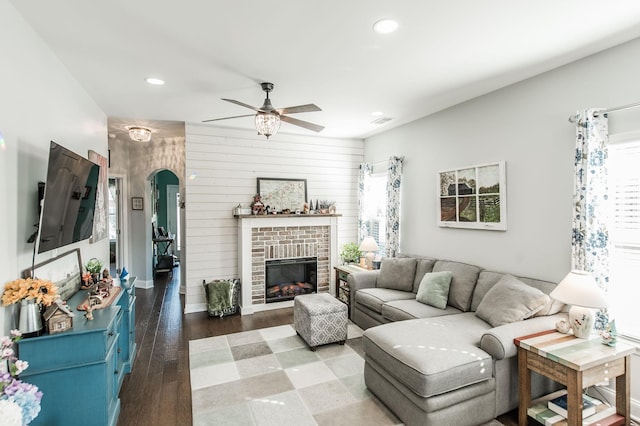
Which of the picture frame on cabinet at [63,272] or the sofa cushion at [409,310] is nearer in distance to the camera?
the picture frame on cabinet at [63,272]

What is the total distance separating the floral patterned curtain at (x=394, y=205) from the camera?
4918mm

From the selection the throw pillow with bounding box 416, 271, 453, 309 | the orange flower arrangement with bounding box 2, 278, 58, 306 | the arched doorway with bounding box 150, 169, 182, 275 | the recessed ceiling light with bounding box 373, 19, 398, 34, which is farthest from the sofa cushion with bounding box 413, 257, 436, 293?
the arched doorway with bounding box 150, 169, 182, 275

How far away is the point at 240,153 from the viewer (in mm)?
5180

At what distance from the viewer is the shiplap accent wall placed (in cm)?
491

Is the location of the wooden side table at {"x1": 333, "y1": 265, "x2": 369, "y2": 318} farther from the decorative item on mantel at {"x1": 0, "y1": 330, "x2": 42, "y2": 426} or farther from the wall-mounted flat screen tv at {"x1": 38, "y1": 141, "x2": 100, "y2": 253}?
the decorative item on mantel at {"x1": 0, "y1": 330, "x2": 42, "y2": 426}

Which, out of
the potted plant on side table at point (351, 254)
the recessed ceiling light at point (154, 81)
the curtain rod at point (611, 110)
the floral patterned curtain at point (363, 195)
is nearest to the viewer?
the curtain rod at point (611, 110)

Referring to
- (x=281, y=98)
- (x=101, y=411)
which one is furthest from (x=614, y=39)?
(x=101, y=411)

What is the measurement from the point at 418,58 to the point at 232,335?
373 centimetres

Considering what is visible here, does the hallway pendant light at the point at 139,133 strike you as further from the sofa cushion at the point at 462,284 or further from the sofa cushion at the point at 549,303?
the sofa cushion at the point at 549,303

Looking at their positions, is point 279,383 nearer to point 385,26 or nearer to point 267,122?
point 267,122

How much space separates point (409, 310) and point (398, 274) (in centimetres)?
90

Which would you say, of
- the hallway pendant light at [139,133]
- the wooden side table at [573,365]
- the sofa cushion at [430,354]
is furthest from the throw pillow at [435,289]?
the hallway pendant light at [139,133]

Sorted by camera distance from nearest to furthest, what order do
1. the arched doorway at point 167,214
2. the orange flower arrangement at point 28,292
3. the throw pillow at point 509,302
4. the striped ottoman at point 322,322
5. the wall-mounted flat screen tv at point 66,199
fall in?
the orange flower arrangement at point 28,292
the wall-mounted flat screen tv at point 66,199
the throw pillow at point 509,302
the striped ottoman at point 322,322
the arched doorway at point 167,214

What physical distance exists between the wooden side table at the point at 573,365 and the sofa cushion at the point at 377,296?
5.25 ft
